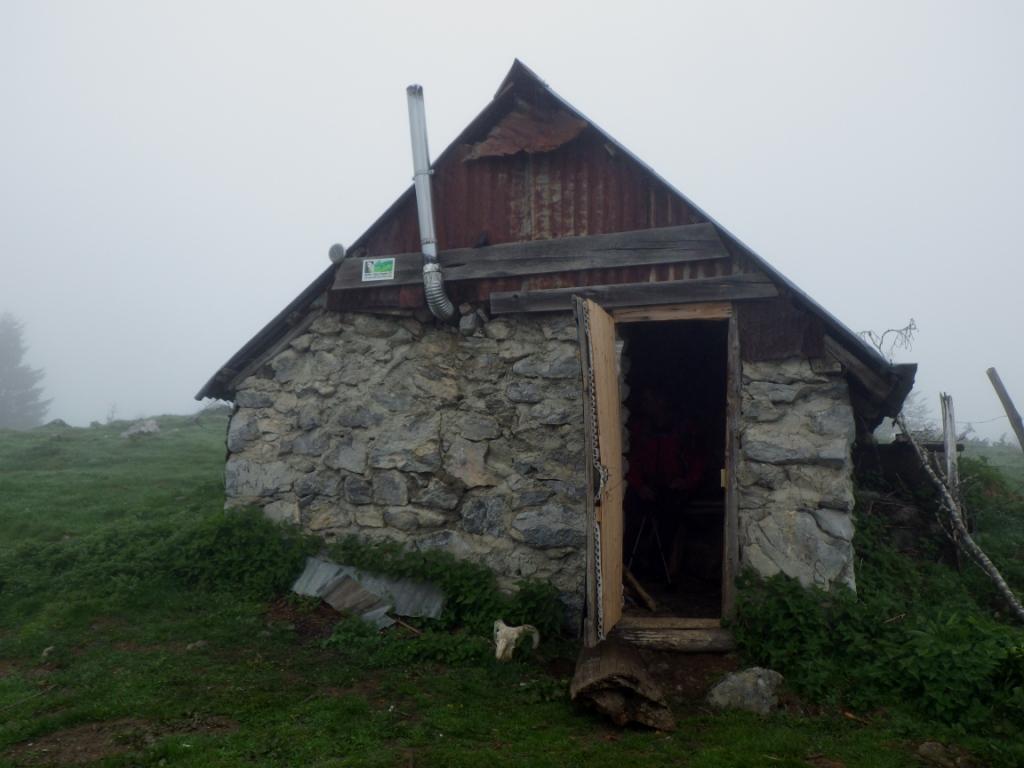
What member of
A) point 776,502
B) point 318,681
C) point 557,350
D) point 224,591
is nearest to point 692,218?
point 557,350

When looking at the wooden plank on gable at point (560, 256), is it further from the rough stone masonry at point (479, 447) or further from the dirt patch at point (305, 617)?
the dirt patch at point (305, 617)

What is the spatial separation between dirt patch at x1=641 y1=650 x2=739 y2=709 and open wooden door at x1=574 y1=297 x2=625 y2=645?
464mm

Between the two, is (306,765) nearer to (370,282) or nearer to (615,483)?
(615,483)

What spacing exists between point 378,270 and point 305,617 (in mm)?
3444

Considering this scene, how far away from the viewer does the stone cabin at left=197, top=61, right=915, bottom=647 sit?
232 inches

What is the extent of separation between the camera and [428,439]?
718 cm

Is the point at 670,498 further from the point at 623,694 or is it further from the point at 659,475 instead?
the point at 623,694

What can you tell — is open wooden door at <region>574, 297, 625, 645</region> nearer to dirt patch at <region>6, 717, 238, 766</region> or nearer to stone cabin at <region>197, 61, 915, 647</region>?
stone cabin at <region>197, 61, 915, 647</region>

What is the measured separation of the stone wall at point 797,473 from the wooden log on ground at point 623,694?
1.56m

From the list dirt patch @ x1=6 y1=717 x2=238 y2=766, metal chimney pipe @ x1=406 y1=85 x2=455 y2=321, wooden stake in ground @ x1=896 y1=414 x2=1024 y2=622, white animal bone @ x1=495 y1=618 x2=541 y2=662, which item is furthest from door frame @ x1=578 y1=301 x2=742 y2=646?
dirt patch @ x1=6 y1=717 x2=238 y2=766

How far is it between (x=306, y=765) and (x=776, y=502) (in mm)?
3972

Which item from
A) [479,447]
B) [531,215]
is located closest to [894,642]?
[479,447]

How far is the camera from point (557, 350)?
22.4ft

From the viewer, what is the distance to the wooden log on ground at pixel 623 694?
477cm
